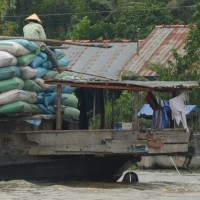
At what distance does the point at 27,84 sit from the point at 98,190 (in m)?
2.25

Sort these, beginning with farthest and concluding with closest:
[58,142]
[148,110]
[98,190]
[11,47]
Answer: [148,110], [58,142], [11,47], [98,190]

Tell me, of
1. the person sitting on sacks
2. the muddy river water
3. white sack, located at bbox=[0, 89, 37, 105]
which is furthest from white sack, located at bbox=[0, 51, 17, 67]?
the muddy river water

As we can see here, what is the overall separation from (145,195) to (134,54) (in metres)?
16.4

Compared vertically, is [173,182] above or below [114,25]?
below

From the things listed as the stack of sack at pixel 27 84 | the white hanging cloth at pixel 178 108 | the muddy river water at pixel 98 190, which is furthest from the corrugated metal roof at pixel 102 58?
the stack of sack at pixel 27 84

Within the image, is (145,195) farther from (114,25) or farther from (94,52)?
(114,25)

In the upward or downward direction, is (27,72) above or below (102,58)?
below

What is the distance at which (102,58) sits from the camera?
105 ft

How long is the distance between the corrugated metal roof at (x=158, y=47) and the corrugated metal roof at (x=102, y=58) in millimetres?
575

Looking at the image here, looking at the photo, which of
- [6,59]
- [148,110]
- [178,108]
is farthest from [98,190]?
[148,110]

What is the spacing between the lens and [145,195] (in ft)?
49.8

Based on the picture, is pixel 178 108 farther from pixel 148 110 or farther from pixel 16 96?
pixel 148 110

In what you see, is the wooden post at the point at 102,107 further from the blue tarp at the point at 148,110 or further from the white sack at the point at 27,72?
the blue tarp at the point at 148,110

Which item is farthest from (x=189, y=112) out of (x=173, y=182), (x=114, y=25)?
(x=114, y=25)
